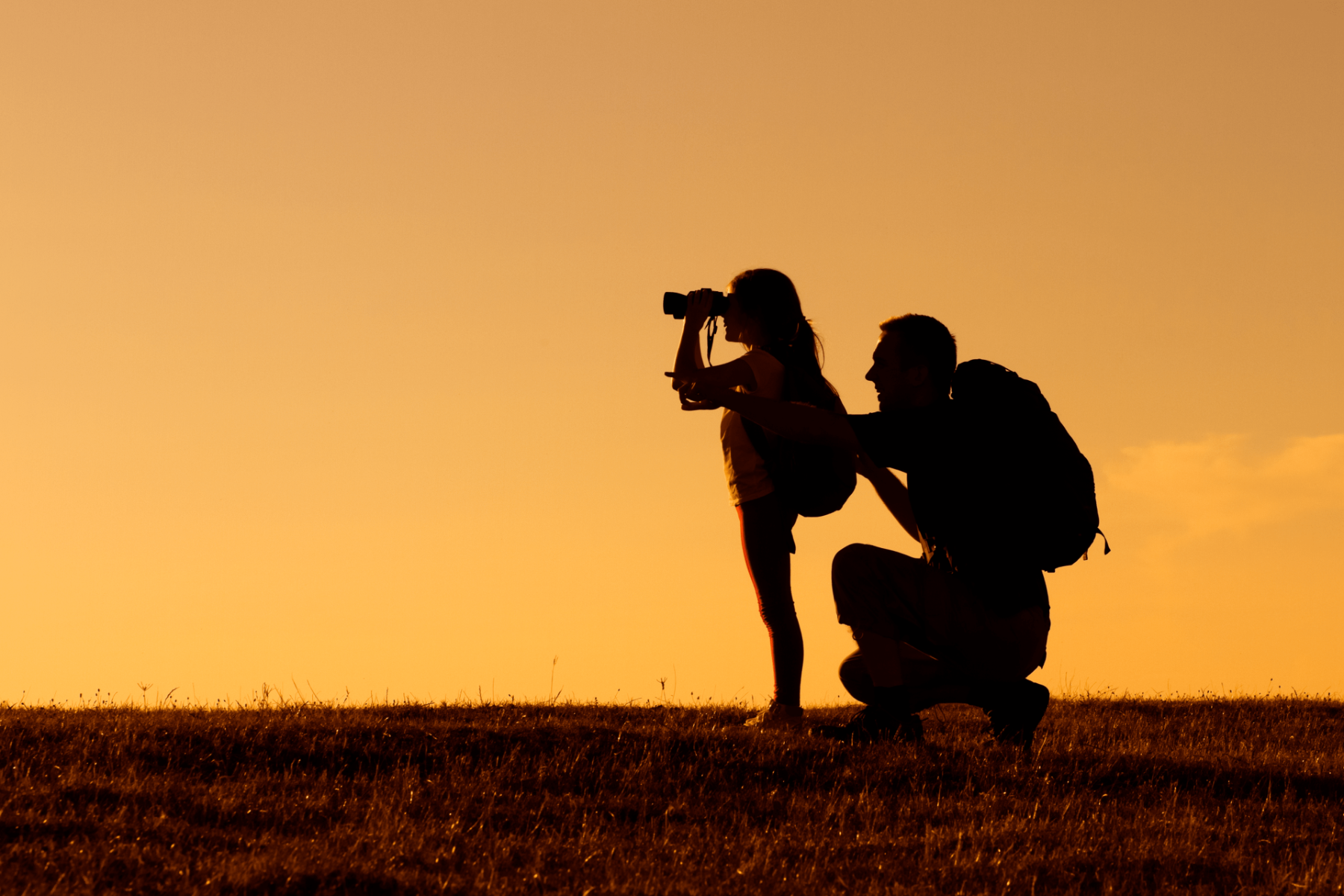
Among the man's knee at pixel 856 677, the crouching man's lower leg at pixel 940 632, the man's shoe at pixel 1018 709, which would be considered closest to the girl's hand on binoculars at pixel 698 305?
the crouching man's lower leg at pixel 940 632

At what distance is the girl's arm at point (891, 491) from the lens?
8102mm

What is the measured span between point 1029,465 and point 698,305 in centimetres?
197

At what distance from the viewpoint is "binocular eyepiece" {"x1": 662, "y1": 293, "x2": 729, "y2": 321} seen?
8219mm

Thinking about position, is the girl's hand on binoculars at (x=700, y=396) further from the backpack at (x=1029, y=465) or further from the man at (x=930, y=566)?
the backpack at (x=1029, y=465)

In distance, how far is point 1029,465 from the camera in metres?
7.27

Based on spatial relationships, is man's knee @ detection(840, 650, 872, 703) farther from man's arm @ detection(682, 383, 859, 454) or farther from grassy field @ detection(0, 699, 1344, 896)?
man's arm @ detection(682, 383, 859, 454)

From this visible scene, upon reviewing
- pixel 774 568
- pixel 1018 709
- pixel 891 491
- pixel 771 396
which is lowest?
pixel 1018 709

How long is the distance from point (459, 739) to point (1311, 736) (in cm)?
630

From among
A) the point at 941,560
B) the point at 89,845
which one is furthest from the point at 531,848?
the point at 941,560

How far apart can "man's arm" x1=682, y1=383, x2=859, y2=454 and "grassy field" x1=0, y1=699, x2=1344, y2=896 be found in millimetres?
1685

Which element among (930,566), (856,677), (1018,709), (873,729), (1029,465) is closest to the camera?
(1029,465)

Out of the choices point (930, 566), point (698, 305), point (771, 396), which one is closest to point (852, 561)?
point (930, 566)

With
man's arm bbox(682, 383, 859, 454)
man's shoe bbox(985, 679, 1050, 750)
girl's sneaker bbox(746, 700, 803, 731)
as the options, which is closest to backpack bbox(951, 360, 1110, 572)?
man's arm bbox(682, 383, 859, 454)

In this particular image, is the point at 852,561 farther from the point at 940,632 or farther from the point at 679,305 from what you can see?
the point at 679,305
